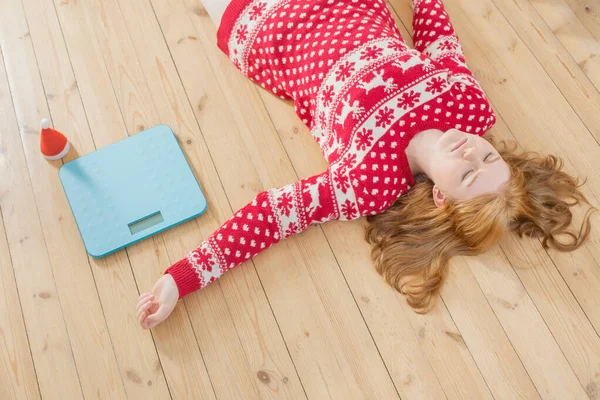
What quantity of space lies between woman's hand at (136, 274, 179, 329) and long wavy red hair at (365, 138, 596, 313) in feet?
1.58

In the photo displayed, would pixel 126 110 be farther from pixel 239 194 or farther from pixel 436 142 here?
pixel 436 142

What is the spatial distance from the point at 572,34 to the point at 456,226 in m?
0.77

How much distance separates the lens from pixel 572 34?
1.77 meters

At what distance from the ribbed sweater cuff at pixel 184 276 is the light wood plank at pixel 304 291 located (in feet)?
0.56

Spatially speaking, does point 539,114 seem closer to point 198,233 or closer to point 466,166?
point 466,166

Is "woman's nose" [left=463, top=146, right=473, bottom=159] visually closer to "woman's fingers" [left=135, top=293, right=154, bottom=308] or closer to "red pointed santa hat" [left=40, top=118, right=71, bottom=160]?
"woman's fingers" [left=135, top=293, right=154, bottom=308]

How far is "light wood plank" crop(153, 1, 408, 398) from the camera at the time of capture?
1398mm

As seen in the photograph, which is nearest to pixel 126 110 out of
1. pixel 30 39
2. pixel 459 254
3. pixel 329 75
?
pixel 30 39

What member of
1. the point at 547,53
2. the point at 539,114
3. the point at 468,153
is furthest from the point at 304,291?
the point at 547,53

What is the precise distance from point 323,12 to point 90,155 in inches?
27.7

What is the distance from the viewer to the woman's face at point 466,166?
132 cm

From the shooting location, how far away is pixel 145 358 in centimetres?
142

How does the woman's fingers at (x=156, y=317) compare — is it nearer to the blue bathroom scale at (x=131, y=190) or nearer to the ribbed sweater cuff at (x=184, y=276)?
the ribbed sweater cuff at (x=184, y=276)

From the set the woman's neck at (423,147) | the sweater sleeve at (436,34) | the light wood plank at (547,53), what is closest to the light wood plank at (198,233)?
the woman's neck at (423,147)
